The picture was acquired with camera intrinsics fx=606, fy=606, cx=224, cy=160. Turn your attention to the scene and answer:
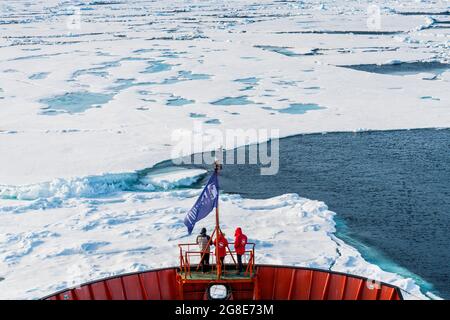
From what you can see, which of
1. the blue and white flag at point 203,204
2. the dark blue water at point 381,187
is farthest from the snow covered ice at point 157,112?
the blue and white flag at point 203,204

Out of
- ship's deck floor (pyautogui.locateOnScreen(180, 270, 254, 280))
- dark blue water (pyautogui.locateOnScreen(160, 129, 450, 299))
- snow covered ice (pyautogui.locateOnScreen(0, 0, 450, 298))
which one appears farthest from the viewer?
dark blue water (pyautogui.locateOnScreen(160, 129, 450, 299))

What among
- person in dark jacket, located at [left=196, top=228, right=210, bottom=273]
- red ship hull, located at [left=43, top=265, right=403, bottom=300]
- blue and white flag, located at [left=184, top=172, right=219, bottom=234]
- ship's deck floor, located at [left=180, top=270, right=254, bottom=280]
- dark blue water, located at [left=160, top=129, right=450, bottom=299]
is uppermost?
blue and white flag, located at [left=184, top=172, right=219, bottom=234]

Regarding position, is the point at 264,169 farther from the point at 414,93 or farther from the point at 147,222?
the point at 414,93

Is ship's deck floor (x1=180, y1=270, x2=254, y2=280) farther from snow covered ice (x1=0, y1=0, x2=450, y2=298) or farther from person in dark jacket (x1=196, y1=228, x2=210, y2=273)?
snow covered ice (x1=0, y1=0, x2=450, y2=298)

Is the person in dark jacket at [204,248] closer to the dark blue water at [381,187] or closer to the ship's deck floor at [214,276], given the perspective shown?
the ship's deck floor at [214,276]

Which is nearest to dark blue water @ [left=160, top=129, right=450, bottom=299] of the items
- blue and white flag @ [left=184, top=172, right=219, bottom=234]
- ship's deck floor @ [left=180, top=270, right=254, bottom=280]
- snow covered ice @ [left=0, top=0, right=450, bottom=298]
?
snow covered ice @ [left=0, top=0, right=450, bottom=298]

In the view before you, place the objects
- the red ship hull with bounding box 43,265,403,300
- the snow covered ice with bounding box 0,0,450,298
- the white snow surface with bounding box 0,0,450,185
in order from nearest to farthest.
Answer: the red ship hull with bounding box 43,265,403,300
the snow covered ice with bounding box 0,0,450,298
the white snow surface with bounding box 0,0,450,185
